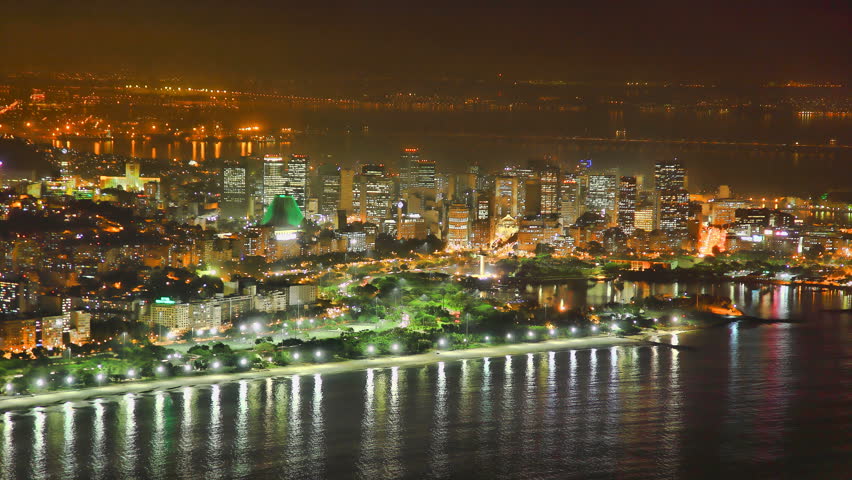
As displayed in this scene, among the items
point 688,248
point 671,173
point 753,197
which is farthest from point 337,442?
point 753,197

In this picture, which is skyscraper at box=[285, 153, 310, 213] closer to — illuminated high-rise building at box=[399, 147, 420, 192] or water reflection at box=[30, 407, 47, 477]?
illuminated high-rise building at box=[399, 147, 420, 192]

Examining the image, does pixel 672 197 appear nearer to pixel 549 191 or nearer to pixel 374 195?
pixel 549 191

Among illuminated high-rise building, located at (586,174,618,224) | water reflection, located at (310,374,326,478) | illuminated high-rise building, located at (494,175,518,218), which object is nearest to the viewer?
water reflection, located at (310,374,326,478)

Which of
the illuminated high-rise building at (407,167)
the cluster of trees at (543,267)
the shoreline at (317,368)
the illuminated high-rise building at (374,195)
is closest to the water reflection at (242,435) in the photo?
the shoreline at (317,368)

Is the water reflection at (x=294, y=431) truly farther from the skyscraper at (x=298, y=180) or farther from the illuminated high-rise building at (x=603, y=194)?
the illuminated high-rise building at (x=603, y=194)

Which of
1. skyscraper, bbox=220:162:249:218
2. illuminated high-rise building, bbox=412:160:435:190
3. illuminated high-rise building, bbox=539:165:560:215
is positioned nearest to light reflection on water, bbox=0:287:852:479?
skyscraper, bbox=220:162:249:218

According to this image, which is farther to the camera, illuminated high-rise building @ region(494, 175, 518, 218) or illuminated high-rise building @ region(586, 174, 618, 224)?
illuminated high-rise building @ region(586, 174, 618, 224)
